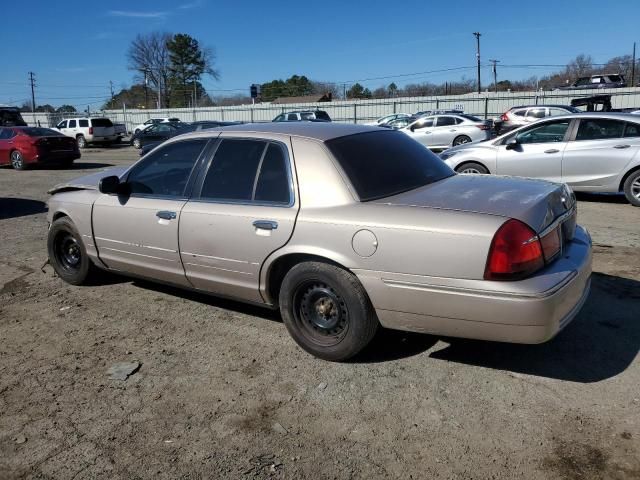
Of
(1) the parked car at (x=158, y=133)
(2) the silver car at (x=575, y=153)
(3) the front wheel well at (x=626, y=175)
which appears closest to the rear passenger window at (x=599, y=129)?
(2) the silver car at (x=575, y=153)

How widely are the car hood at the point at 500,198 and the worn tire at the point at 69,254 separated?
319 centimetres

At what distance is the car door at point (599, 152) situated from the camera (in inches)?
343

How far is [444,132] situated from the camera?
20.9 m

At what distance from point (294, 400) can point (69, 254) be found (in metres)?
3.38

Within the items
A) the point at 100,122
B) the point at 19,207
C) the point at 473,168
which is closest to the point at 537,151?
the point at 473,168

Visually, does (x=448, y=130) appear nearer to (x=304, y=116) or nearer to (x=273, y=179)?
(x=304, y=116)

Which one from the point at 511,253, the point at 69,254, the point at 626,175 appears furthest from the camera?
the point at 626,175

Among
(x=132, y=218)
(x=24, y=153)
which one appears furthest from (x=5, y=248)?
(x=24, y=153)

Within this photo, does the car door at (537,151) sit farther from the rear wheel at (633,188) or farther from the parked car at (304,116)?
the parked car at (304,116)

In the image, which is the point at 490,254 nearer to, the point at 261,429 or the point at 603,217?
the point at 261,429

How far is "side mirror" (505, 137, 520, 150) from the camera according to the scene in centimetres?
946

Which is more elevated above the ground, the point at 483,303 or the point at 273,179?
the point at 273,179

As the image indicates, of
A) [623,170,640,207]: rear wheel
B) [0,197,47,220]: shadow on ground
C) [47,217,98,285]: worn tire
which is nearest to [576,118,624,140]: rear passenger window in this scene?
[623,170,640,207]: rear wheel

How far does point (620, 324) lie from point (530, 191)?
54.0 inches
